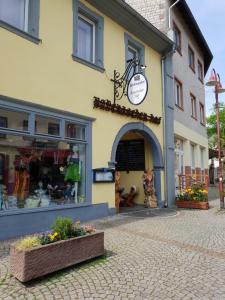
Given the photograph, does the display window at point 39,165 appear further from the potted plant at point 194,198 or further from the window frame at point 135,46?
the potted plant at point 194,198

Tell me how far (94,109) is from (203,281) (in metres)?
5.65

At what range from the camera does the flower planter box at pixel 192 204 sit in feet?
38.1

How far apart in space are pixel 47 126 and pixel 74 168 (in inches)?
58.6

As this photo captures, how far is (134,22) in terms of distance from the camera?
1067 centimetres

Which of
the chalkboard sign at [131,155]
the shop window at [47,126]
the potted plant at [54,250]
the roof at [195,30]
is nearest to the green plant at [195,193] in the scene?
the chalkboard sign at [131,155]

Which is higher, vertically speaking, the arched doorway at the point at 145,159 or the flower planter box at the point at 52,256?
→ the arched doorway at the point at 145,159

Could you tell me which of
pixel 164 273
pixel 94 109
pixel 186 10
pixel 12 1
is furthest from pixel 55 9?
pixel 186 10

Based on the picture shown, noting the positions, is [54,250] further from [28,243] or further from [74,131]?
[74,131]

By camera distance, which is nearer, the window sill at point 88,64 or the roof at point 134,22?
the window sill at point 88,64

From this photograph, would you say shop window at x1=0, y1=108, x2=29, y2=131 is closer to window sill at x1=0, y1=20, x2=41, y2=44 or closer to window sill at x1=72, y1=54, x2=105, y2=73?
window sill at x1=0, y1=20, x2=41, y2=44

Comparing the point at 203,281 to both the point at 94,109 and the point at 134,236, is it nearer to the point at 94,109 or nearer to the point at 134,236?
the point at 134,236

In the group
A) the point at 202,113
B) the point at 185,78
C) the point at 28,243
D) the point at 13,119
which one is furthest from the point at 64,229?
the point at 202,113

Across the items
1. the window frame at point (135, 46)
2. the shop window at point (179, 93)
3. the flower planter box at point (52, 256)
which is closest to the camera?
the flower planter box at point (52, 256)

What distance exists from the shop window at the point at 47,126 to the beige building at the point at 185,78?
721cm
